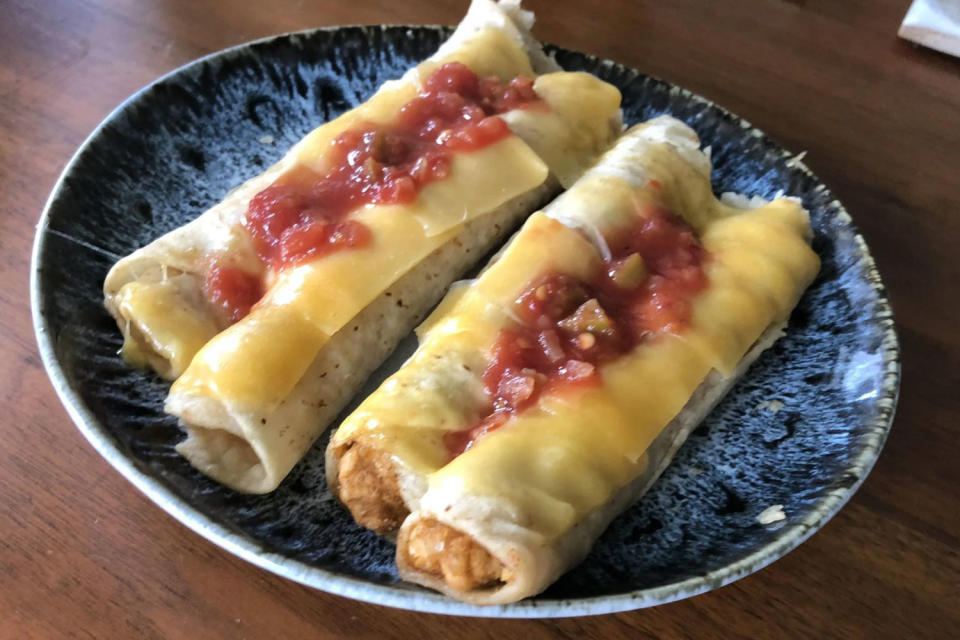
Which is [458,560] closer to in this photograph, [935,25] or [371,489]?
[371,489]

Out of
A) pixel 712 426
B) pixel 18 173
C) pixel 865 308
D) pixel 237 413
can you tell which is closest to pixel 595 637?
pixel 712 426

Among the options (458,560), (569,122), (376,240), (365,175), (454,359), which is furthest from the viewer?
(569,122)

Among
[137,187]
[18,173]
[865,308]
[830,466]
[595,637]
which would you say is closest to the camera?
[595,637]

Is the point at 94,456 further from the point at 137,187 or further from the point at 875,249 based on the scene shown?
the point at 875,249

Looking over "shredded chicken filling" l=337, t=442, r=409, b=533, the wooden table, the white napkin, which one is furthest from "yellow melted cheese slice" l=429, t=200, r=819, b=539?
the white napkin

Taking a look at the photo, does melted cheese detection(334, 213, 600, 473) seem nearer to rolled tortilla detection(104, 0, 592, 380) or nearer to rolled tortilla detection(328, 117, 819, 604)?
rolled tortilla detection(328, 117, 819, 604)

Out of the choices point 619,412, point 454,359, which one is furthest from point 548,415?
point 454,359

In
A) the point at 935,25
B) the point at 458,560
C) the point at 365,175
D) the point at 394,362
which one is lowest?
the point at 394,362
